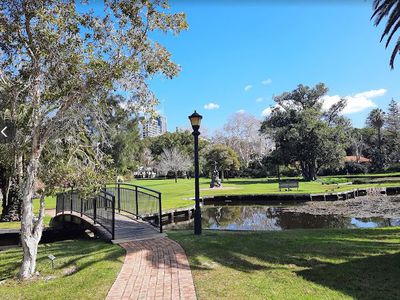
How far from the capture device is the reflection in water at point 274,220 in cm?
1611

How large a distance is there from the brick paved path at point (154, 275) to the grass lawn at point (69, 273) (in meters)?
0.21

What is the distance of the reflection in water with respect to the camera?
16.1 metres

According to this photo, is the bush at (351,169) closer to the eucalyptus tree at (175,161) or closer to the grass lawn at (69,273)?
the eucalyptus tree at (175,161)

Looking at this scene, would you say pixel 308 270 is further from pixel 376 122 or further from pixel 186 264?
pixel 376 122

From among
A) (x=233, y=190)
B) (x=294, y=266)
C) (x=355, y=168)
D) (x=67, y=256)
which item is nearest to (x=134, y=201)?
(x=67, y=256)

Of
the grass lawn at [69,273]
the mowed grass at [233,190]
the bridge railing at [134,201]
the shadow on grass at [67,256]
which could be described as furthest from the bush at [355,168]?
the grass lawn at [69,273]

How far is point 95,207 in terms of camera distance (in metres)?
11.0

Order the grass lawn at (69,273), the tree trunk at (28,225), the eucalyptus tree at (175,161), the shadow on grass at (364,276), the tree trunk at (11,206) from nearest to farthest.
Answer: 1. the shadow on grass at (364,276)
2. the grass lawn at (69,273)
3. the tree trunk at (28,225)
4. the tree trunk at (11,206)
5. the eucalyptus tree at (175,161)

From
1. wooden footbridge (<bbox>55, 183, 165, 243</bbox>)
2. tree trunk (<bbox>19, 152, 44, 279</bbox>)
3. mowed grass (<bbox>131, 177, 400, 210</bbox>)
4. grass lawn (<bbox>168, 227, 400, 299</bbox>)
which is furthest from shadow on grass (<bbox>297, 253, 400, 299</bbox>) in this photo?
mowed grass (<bbox>131, 177, 400, 210</bbox>)

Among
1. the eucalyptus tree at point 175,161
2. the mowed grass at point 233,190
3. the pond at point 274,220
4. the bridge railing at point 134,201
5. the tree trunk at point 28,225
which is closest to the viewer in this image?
the tree trunk at point 28,225

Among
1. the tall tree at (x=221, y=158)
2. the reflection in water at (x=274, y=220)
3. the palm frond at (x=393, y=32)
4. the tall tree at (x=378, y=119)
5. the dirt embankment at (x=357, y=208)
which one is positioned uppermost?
the tall tree at (x=378, y=119)

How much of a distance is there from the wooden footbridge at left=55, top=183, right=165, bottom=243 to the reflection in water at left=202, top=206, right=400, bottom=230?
479 centimetres

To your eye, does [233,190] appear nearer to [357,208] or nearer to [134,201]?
[357,208]

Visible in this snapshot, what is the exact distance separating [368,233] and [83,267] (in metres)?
8.19
